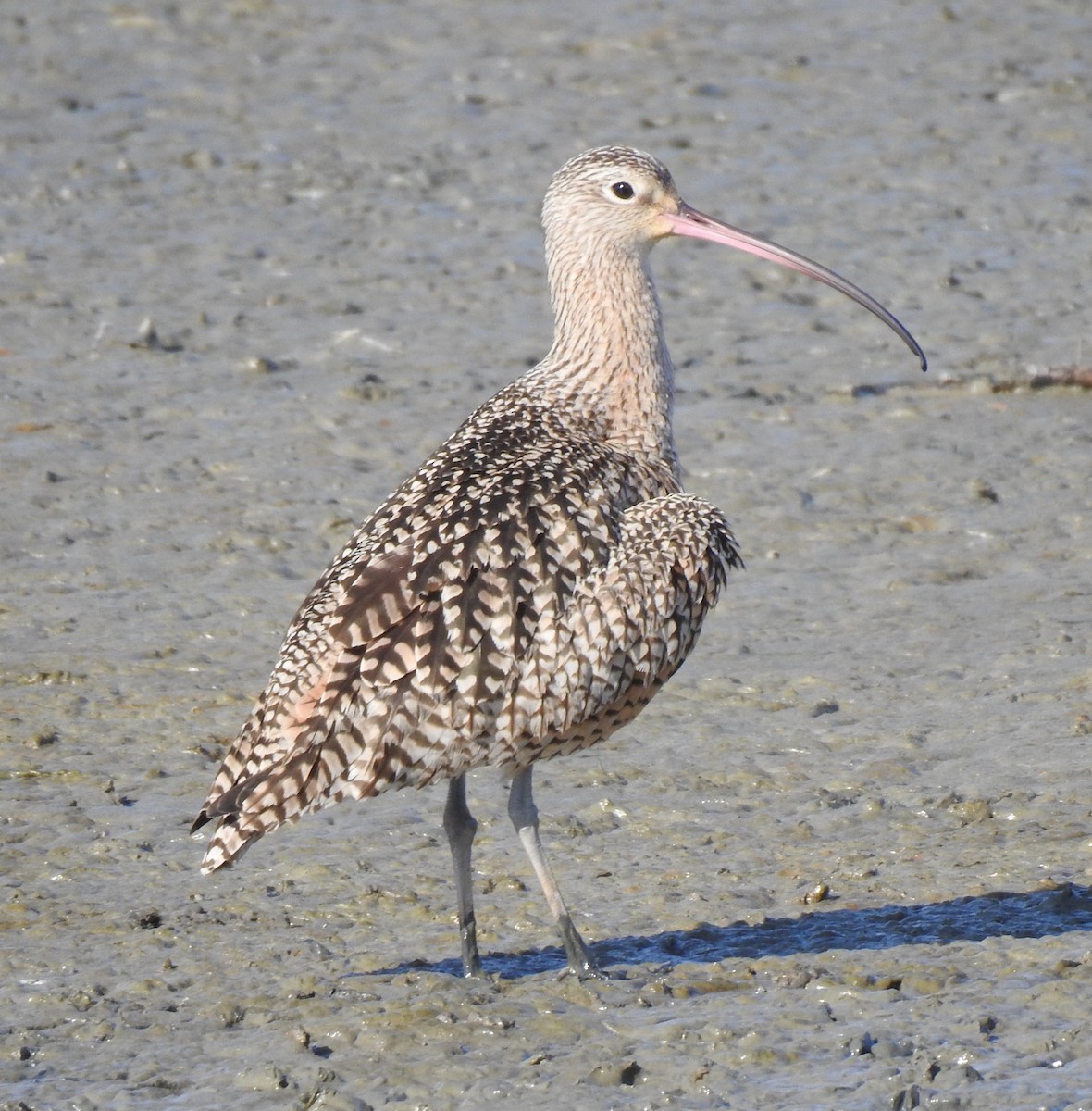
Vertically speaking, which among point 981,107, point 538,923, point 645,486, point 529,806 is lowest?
point 538,923

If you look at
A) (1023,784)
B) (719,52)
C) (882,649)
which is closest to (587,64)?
(719,52)

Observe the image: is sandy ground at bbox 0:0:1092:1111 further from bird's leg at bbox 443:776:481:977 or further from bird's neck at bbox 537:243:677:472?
bird's neck at bbox 537:243:677:472

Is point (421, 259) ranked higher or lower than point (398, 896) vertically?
higher

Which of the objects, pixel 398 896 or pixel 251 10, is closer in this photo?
pixel 398 896

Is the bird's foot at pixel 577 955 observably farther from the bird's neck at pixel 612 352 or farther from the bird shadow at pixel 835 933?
the bird's neck at pixel 612 352

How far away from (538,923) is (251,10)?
8953mm

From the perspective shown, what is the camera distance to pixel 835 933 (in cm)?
517

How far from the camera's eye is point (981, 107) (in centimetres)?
1186

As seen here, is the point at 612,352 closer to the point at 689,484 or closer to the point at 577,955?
the point at 577,955

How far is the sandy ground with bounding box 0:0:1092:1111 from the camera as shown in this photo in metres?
4.76

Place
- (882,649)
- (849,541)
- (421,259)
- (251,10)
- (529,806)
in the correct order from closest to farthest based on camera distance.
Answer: (529,806) < (882,649) < (849,541) < (421,259) < (251,10)

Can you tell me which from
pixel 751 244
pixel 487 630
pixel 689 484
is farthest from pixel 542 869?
pixel 689 484

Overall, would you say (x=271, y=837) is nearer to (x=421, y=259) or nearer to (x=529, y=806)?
(x=529, y=806)

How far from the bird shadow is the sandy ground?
2 centimetres
